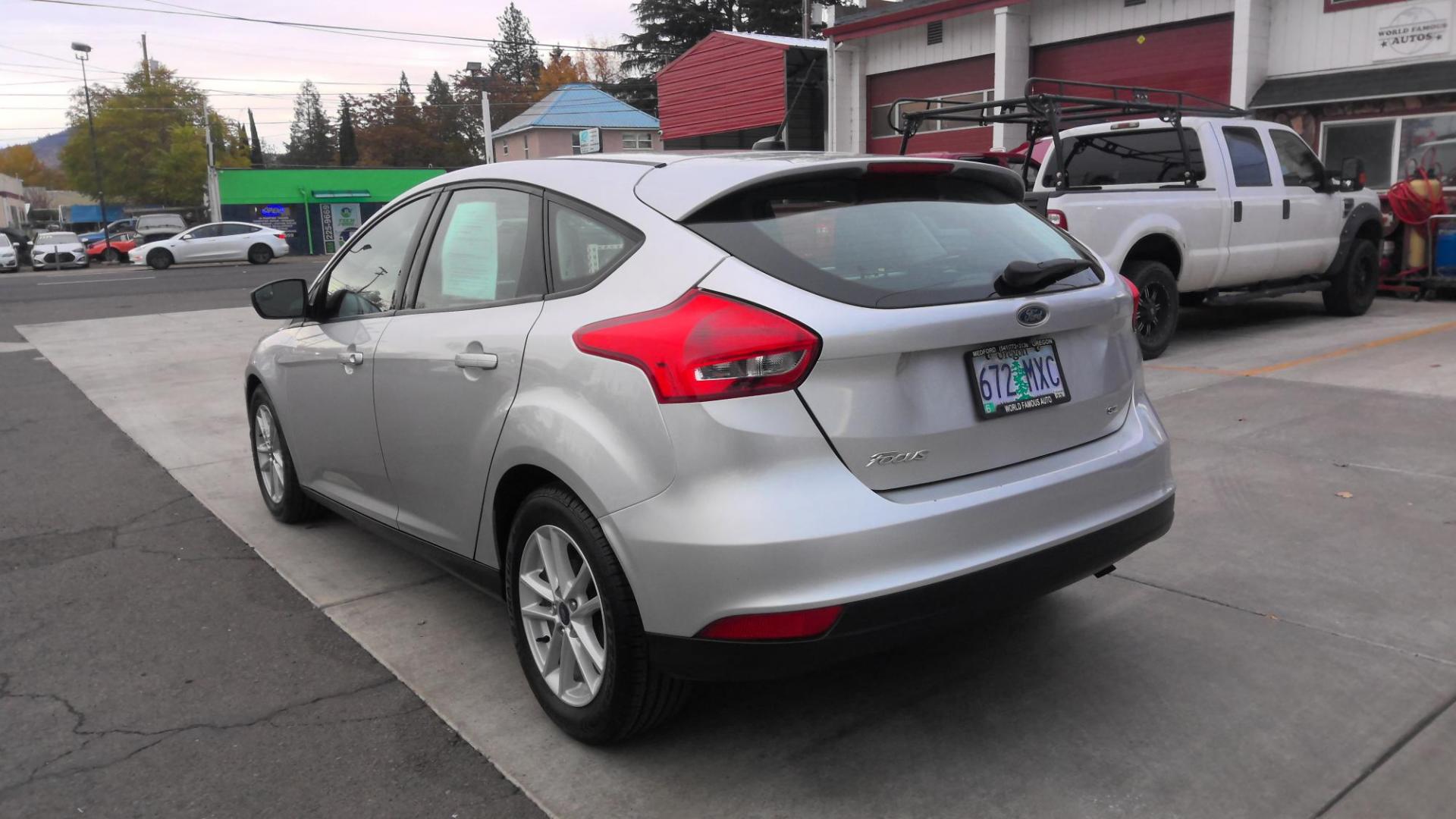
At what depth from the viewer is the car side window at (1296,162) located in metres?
10.0

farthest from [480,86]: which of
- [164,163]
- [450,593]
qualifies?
[450,593]

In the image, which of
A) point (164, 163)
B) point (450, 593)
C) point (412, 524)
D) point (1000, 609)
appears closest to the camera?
point (1000, 609)

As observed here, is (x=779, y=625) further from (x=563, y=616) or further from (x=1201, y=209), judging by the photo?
(x=1201, y=209)

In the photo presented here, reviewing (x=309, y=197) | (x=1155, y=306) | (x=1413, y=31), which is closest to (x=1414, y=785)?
(x=1155, y=306)

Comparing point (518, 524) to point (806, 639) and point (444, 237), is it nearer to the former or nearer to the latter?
point (806, 639)

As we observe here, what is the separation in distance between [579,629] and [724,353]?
3.08 ft

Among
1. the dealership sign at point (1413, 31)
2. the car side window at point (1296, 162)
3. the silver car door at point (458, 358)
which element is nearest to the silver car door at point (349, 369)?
the silver car door at point (458, 358)

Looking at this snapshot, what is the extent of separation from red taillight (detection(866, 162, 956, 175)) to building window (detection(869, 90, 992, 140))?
1476cm

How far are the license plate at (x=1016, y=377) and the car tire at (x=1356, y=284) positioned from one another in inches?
366

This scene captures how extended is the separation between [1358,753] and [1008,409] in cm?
131

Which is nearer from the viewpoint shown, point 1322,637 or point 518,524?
point 518,524

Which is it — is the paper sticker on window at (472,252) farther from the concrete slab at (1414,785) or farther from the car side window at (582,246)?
the concrete slab at (1414,785)

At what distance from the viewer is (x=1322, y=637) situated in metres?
3.63

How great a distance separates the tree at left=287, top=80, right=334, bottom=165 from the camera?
11438 cm
